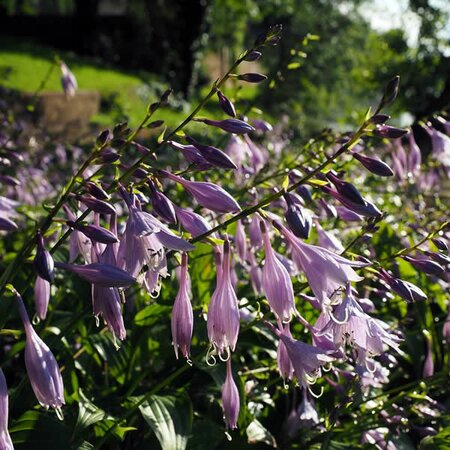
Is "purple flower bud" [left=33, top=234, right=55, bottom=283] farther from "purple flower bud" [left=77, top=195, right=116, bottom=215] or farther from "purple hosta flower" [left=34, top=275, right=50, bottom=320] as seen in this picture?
"purple hosta flower" [left=34, top=275, right=50, bottom=320]

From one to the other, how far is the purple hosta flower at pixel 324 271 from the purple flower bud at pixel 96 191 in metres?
0.42

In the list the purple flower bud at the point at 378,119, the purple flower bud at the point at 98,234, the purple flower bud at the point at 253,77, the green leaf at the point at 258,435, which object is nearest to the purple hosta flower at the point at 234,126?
the purple flower bud at the point at 253,77

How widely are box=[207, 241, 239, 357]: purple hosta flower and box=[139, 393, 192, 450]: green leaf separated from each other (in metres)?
0.48

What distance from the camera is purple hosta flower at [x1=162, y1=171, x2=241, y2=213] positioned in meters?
1.49

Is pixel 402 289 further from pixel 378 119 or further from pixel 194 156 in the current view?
pixel 194 156

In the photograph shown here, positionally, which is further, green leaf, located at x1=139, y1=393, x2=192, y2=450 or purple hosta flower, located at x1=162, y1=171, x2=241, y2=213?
green leaf, located at x1=139, y1=393, x2=192, y2=450

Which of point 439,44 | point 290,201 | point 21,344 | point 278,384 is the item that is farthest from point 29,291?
point 439,44

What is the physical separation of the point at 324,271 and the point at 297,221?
0.13 metres

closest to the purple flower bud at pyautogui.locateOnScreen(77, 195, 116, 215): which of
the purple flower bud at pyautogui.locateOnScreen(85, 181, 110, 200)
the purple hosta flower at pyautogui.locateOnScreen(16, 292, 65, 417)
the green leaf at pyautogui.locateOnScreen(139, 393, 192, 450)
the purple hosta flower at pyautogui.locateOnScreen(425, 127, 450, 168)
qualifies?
the purple flower bud at pyautogui.locateOnScreen(85, 181, 110, 200)

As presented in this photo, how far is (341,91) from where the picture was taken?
1182 inches

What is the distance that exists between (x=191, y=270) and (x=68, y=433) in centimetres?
86

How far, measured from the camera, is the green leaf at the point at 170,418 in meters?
1.87

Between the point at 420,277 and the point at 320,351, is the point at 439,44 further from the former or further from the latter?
the point at 320,351

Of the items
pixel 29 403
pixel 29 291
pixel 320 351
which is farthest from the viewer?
pixel 29 291
